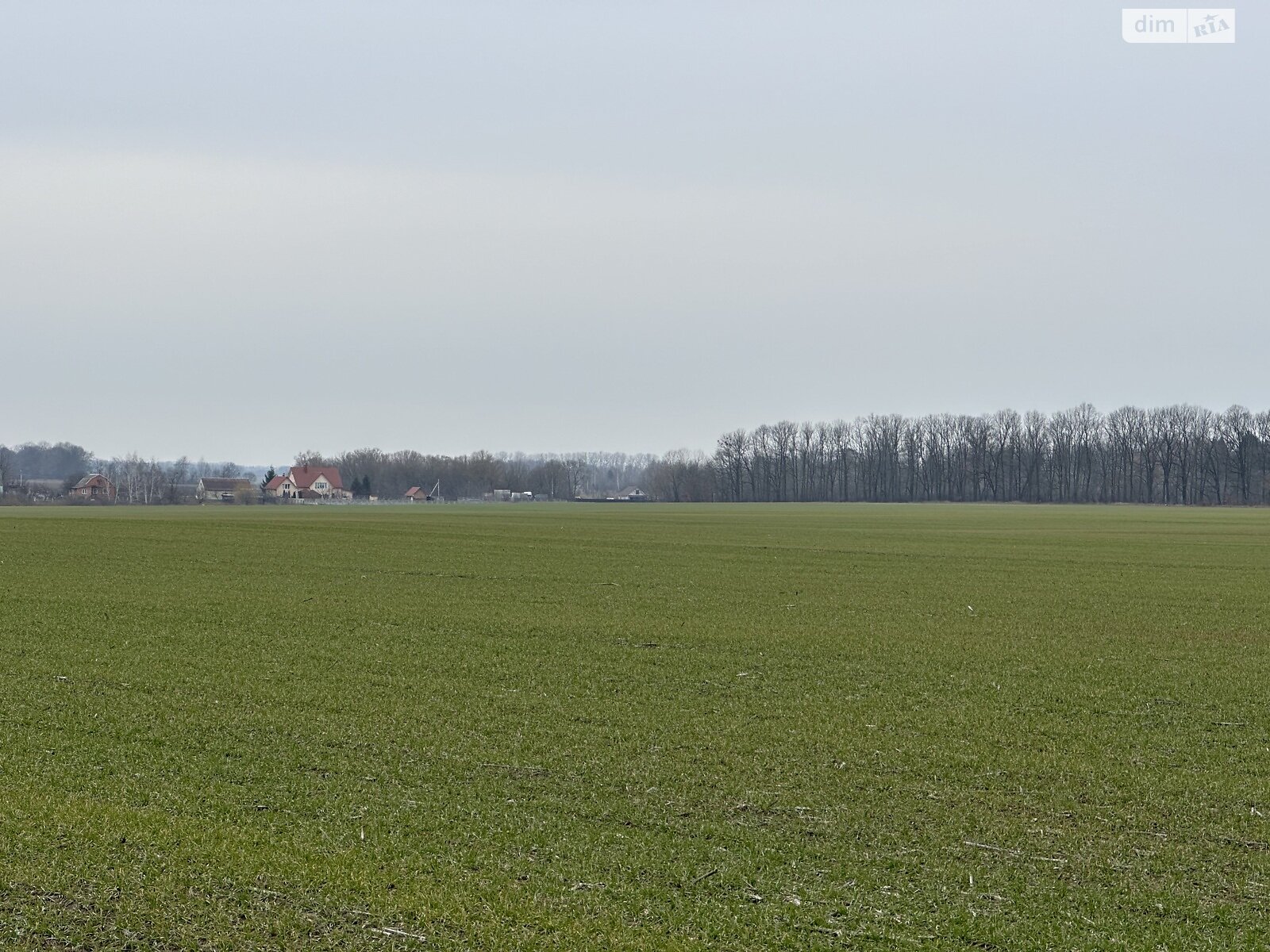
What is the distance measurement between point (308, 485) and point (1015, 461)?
4323 inches

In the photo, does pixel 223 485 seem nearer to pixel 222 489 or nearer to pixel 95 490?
pixel 222 489

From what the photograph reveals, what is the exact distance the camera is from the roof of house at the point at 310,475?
192125mm

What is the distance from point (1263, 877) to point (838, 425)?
183 meters

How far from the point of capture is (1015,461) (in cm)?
16638

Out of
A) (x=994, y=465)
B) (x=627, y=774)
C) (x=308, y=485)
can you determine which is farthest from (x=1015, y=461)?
(x=627, y=774)

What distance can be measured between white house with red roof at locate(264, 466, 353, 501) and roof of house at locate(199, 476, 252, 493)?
3560 mm

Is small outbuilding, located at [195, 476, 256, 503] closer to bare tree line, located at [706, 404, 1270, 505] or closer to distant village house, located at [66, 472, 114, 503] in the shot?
distant village house, located at [66, 472, 114, 503]

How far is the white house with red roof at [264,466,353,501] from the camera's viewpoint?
7362 inches

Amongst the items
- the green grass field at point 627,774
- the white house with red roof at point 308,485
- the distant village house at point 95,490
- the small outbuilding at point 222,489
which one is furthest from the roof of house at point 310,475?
the green grass field at point 627,774

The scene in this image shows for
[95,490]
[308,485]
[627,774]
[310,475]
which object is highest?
[310,475]

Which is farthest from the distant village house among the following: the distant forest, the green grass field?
the green grass field

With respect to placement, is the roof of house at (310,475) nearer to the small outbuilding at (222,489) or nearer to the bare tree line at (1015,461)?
the small outbuilding at (222,489)

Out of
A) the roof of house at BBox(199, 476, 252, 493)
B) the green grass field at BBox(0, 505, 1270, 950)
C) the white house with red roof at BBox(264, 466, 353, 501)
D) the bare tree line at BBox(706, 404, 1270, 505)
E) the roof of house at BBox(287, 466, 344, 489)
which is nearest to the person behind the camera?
the green grass field at BBox(0, 505, 1270, 950)

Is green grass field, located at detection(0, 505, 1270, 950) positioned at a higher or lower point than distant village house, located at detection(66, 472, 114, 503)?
lower
